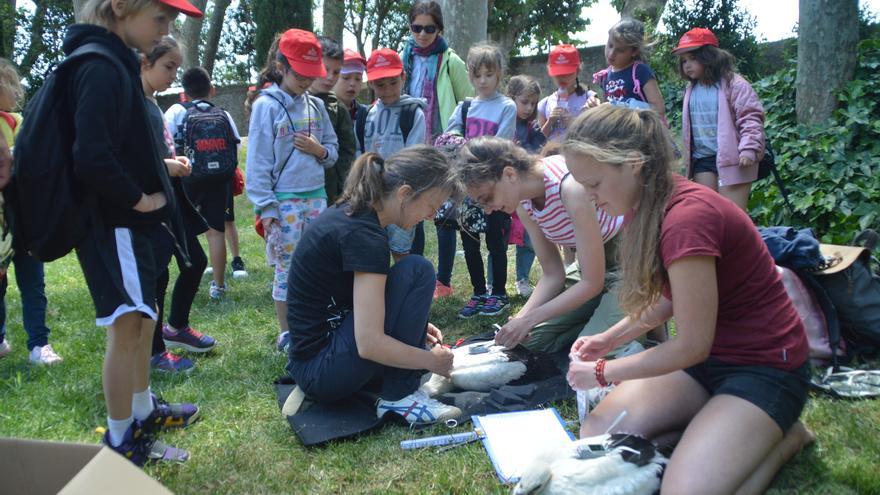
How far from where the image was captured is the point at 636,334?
269 centimetres

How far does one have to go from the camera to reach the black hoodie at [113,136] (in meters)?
2.30

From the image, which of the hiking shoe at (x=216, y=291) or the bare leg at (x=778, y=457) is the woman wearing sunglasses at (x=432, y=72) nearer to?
the hiking shoe at (x=216, y=291)

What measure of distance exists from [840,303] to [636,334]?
4.13 ft

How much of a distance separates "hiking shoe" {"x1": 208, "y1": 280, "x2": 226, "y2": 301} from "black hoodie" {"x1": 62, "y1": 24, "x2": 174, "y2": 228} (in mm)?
2863

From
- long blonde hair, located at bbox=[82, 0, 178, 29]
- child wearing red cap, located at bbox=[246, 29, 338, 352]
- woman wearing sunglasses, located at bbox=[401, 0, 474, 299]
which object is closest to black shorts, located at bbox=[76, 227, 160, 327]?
long blonde hair, located at bbox=[82, 0, 178, 29]

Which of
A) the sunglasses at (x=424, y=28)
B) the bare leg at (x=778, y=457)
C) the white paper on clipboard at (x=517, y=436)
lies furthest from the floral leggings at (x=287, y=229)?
the bare leg at (x=778, y=457)

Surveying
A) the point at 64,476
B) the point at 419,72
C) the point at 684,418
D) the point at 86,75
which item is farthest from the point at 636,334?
the point at 419,72

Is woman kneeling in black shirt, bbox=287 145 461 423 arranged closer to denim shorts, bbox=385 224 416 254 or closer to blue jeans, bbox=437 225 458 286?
denim shorts, bbox=385 224 416 254

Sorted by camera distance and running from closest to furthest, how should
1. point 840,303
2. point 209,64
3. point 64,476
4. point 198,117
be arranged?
point 64,476 → point 840,303 → point 198,117 → point 209,64

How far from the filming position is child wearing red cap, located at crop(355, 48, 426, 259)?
4.70 meters

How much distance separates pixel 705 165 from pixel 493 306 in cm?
197

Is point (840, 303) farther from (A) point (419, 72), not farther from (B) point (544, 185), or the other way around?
(A) point (419, 72)

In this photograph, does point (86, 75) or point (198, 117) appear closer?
point (86, 75)

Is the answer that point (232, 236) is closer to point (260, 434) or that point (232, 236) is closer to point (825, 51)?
point (260, 434)
